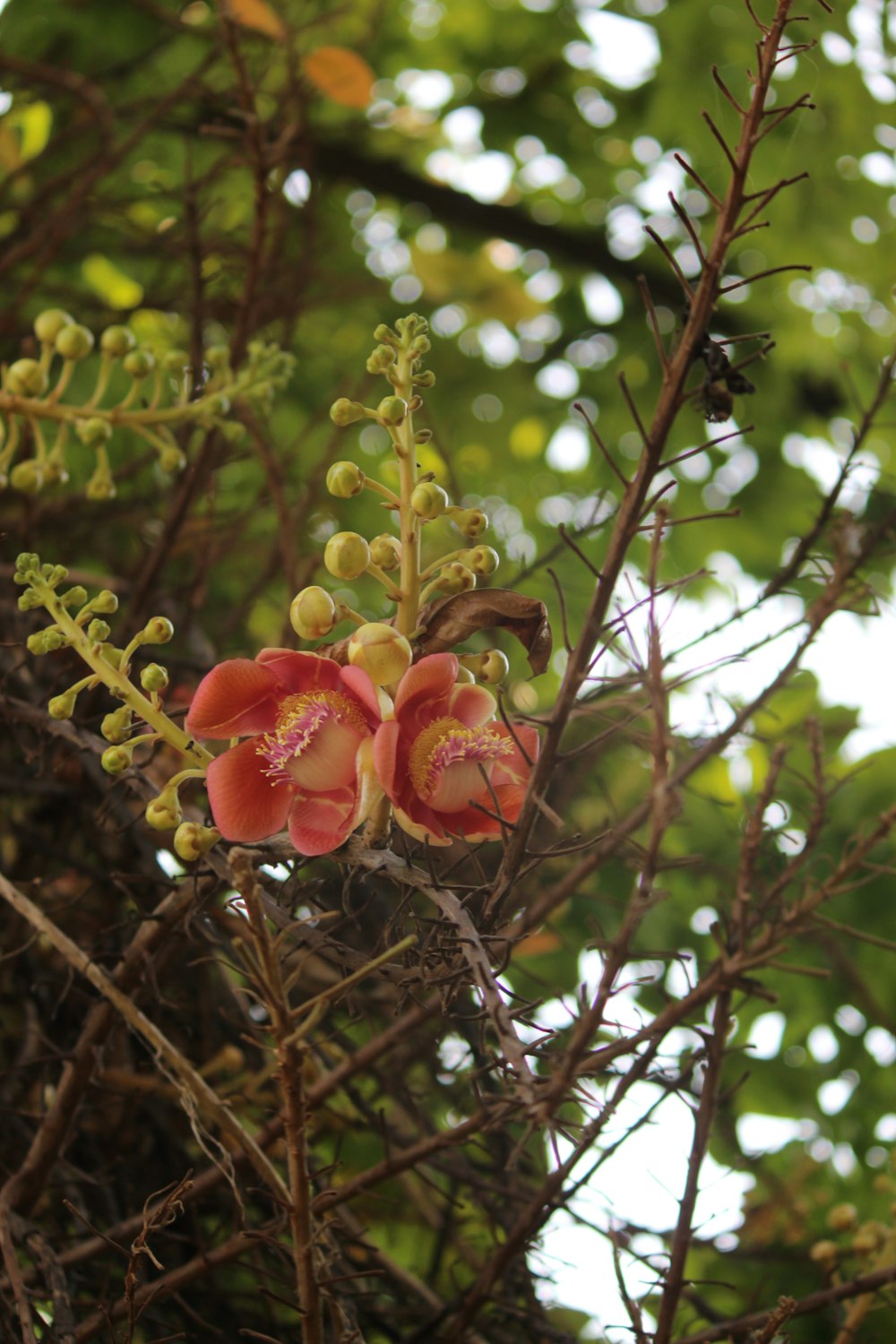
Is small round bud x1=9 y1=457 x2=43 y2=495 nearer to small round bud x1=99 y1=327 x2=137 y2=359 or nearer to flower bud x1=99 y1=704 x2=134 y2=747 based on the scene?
small round bud x1=99 y1=327 x2=137 y2=359

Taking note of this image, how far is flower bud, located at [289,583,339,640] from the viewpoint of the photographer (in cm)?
44

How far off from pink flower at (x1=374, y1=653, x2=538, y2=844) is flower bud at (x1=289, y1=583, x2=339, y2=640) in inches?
1.4

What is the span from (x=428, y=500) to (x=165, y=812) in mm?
140

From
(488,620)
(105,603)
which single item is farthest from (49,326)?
(488,620)

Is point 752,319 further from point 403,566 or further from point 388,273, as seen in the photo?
point 403,566

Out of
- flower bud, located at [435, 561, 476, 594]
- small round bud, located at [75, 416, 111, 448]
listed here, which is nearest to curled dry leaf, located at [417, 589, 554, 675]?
flower bud, located at [435, 561, 476, 594]

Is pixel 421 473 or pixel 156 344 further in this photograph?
pixel 156 344

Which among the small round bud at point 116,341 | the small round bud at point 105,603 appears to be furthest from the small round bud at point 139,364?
the small round bud at point 105,603

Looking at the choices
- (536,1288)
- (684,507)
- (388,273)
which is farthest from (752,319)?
(536,1288)

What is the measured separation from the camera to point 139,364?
2.14 ft

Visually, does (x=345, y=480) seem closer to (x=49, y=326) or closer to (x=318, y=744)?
(x=318, y=744)

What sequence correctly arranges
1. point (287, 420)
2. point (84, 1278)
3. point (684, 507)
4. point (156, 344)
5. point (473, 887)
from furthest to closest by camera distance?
point (684, 507)
point (287, 420)
point (156, 344)
point (84, 1278)
point (473, 887)

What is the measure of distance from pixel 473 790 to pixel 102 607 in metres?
0.16

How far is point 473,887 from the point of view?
0.39 metres
